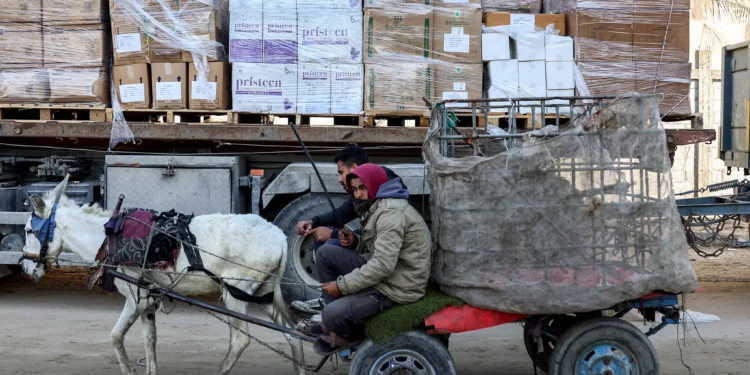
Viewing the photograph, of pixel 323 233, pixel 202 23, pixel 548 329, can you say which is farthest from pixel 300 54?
pixel 548 329

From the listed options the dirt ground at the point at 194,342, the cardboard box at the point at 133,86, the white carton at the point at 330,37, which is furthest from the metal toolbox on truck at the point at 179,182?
the white carton at the point at 330,37

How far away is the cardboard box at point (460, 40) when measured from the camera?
334 inches

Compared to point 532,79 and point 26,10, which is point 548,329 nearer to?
point 532,79

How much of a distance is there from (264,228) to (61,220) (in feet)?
5.09

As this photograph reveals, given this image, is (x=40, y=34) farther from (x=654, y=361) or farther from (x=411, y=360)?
(x=654, y=361)

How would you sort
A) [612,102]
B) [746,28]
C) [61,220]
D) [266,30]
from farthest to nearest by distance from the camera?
[746,28] → [266,30] → [61,220] → [612,102]

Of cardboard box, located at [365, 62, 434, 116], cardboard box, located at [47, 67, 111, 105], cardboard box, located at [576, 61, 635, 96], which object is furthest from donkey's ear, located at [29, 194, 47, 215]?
cardboard box, located at [576, 61, 635, 96]

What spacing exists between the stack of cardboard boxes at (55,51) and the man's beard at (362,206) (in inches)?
176

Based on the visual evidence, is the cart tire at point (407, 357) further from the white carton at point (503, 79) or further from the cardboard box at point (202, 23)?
the cardboard box at point (202, 23)

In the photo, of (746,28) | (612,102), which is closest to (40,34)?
(612,102)

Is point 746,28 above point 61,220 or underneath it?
above

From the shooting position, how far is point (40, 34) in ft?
29.1

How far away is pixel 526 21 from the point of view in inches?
339

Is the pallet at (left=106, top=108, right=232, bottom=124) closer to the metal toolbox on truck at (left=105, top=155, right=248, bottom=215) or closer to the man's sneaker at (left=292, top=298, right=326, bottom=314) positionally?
the metal toolbox on truck at (left=105, top=155, right=248, bottom=215)
